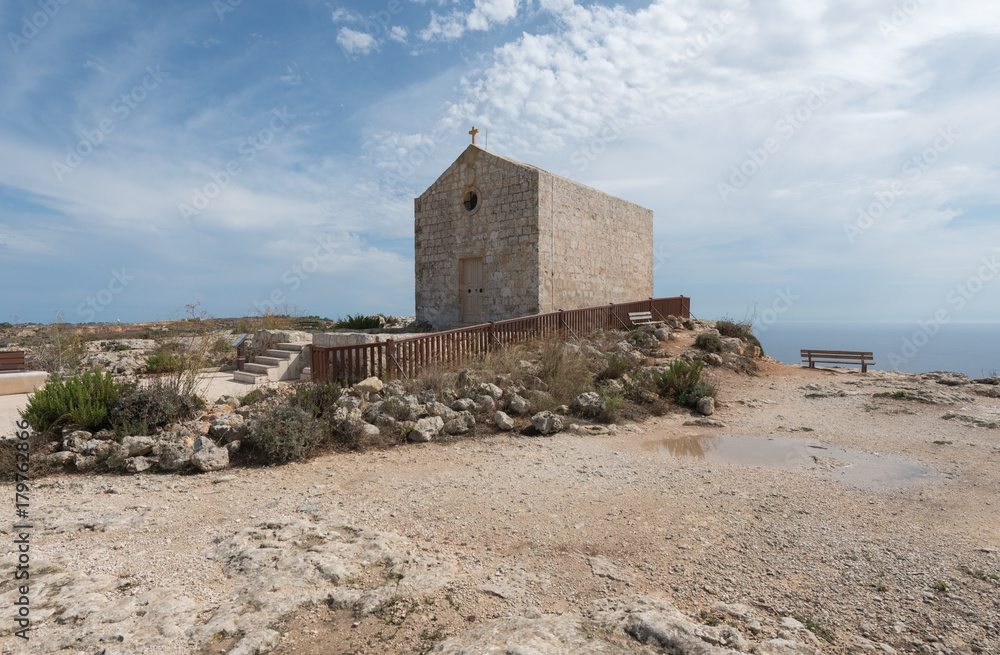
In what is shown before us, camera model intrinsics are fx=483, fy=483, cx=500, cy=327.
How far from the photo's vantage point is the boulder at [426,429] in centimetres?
631

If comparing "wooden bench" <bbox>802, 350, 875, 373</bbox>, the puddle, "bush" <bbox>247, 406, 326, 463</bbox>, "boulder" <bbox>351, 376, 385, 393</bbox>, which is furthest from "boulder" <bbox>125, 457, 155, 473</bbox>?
"wooden bench" <bbox>802, 350, 875, 373</bbox>

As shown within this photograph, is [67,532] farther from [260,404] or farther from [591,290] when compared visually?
[591,290]

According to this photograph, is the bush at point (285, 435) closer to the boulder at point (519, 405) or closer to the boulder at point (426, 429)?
the boulder at point (426, 429)

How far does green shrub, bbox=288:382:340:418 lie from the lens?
650cm

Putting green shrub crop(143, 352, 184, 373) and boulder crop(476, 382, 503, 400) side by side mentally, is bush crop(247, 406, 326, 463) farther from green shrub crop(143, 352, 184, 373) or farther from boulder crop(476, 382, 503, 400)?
green shrub crop(143, 352, 184, 373)

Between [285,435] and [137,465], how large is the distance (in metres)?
1.44

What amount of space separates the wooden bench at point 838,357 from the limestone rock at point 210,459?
1507cm

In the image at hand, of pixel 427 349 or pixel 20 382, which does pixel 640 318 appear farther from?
pixel 20 382

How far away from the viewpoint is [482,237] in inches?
595

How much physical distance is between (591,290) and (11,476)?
14.0m

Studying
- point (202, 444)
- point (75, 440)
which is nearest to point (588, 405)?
point (202, 444)

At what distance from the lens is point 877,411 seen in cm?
845

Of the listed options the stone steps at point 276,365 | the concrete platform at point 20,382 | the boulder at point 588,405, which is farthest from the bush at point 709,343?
the concrete platform at point 20,382

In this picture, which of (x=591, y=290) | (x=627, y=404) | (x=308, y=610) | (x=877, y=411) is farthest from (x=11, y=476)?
A: (x=591, y=290)
